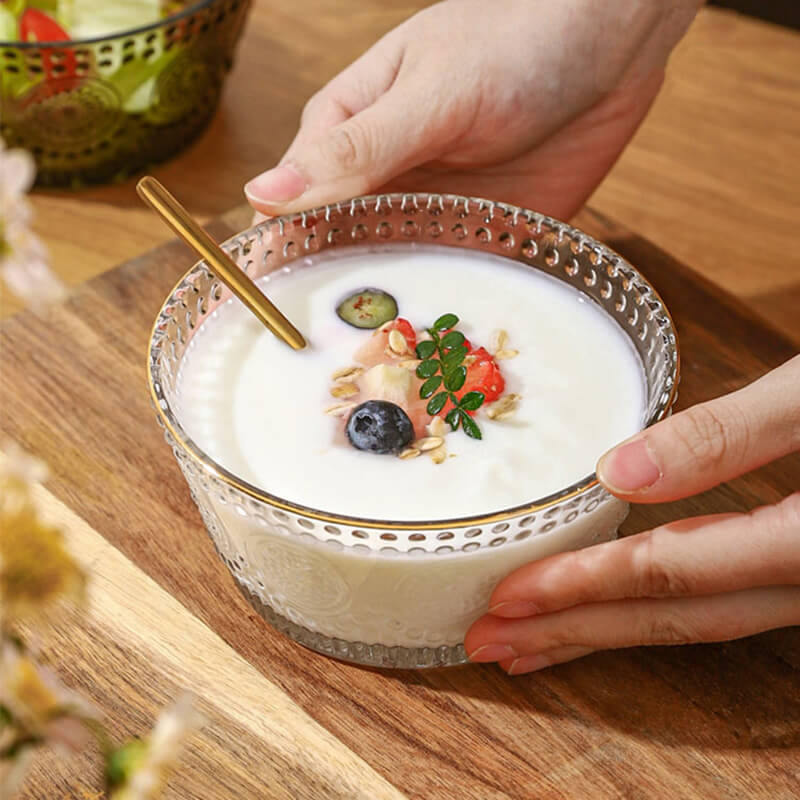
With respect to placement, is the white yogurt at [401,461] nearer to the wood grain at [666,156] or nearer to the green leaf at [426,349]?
the green leaf at [426,349]

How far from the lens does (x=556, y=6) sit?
53.0 inches

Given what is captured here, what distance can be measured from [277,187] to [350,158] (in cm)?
9

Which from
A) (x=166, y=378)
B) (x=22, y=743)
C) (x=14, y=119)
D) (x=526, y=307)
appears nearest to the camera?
(x=22, y=743)

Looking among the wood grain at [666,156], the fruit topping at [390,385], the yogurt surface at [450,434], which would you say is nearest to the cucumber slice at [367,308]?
the yogurt surface at [450,434]

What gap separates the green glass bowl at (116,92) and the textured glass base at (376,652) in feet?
2.58

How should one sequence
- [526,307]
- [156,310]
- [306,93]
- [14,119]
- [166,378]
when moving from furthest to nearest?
[306,93]
[14,119]
[156,310]
[526,307]
[166,378]

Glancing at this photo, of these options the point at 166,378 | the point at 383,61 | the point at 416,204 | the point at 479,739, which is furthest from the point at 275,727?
the point at 383,61

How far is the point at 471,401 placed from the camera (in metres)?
0.94

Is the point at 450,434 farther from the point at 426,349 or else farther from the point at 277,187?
the point at 277,187

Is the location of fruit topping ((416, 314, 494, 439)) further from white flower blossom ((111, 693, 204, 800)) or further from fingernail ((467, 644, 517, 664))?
white flower blossom ((111, 693, 204, 800))

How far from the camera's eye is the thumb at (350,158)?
3.81ft

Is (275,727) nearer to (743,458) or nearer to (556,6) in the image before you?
(743,458)

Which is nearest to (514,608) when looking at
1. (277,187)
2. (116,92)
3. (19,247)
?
(277,187)

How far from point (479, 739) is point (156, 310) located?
2.13ft
